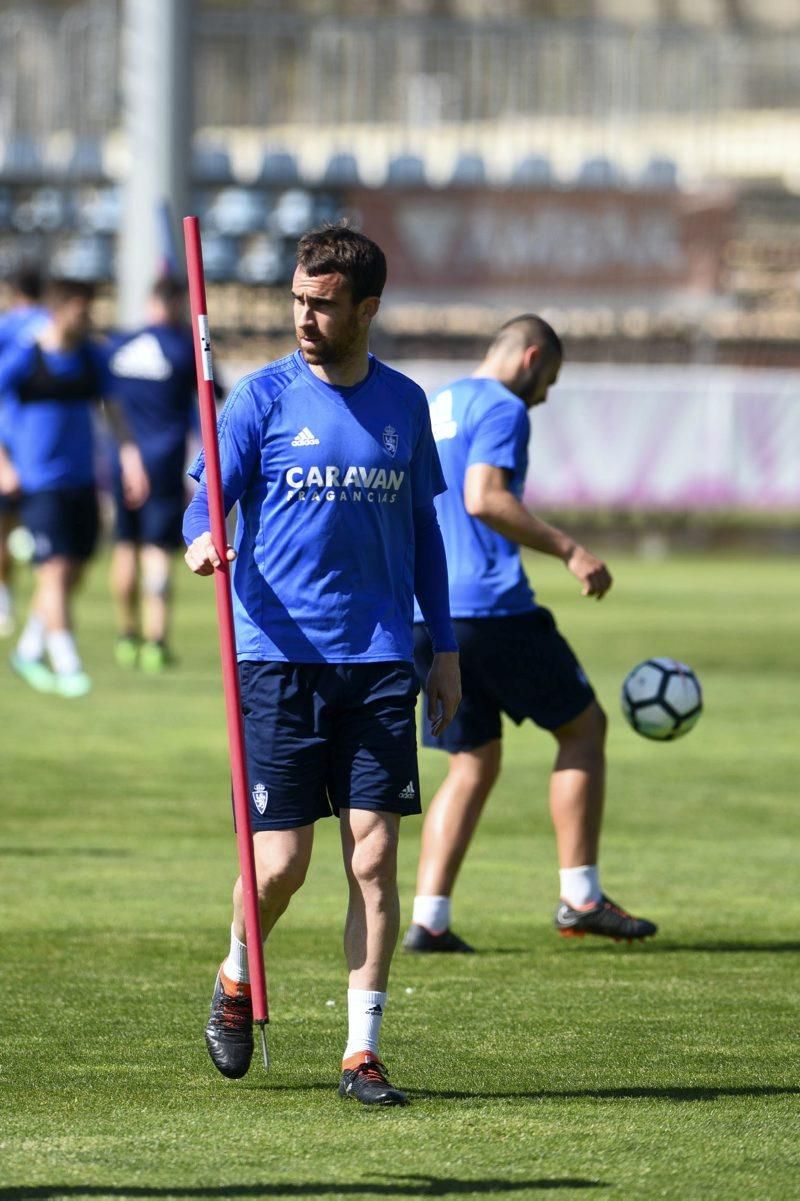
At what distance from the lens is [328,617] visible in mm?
5500

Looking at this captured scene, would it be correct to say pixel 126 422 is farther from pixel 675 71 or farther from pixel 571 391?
pixel 675 71

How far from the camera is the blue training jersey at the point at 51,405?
1441 cm

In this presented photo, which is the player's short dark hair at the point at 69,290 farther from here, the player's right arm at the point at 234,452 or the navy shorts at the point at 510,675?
the player's right arm at the point at 234,452

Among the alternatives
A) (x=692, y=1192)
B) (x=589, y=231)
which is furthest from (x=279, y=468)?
(x=589, y=231)

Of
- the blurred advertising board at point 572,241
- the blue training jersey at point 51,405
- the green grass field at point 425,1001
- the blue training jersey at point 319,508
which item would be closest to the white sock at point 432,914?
the green grass field at point 425,1001

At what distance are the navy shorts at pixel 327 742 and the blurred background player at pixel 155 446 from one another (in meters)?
9.81

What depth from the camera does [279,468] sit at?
5.48m

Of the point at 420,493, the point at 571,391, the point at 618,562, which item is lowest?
the point at 618,562

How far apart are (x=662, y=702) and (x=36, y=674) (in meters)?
7.08

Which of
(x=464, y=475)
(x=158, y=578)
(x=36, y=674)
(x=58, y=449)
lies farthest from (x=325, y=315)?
(x=158, y=578)

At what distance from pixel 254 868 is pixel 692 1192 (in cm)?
135

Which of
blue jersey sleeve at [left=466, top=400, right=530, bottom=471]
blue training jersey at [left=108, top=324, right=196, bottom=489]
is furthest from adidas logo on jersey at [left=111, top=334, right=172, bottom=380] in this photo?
blue jersey sleeve at [left=466, top=400, right=530, bottom=471]

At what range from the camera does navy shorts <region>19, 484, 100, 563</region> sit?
14219 millimetres

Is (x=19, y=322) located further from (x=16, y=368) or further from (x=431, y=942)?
(x=431, y=942)
